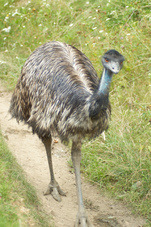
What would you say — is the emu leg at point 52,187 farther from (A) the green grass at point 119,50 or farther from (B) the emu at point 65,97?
(A) the green grass at point 119,50

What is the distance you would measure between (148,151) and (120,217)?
2.66 ft

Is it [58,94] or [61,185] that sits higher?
[58,94]

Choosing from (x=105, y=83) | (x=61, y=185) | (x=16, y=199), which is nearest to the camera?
(x=105, y=83)

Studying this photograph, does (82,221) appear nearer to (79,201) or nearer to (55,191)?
(79,201)

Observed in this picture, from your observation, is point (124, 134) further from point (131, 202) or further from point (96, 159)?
point (131, 202)

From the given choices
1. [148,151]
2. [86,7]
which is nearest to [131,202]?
[148,151]

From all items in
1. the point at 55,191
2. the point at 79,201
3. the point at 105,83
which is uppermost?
Answer: the point at 105,83

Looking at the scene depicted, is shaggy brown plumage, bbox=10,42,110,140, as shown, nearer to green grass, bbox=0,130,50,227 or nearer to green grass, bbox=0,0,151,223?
green grass, bbox=0,130,50,227

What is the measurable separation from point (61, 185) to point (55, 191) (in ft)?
1.08

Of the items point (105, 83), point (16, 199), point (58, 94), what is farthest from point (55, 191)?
point (105, 83)

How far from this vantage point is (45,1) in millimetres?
8477

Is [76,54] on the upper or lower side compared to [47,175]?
upper

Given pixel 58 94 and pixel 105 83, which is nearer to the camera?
pixel 105 83

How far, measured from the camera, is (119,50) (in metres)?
5.93
